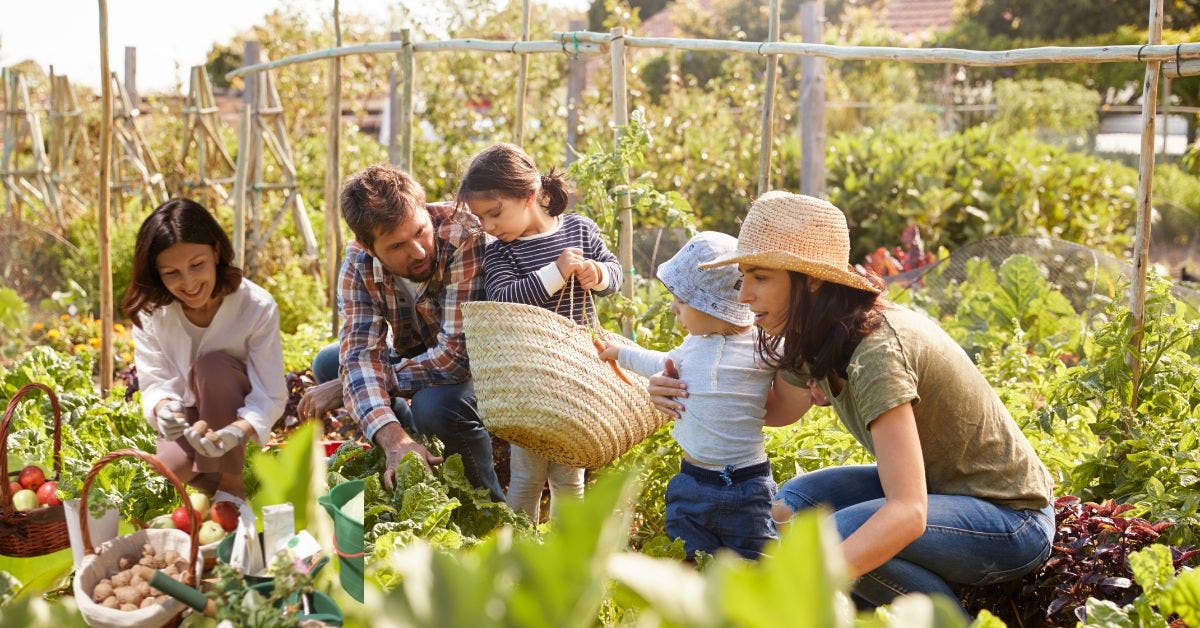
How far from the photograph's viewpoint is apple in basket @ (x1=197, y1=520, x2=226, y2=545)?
231 cm

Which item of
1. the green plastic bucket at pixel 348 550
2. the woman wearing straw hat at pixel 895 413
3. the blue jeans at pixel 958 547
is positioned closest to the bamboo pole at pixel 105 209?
the woman wearing straw hat at pixel 895 413

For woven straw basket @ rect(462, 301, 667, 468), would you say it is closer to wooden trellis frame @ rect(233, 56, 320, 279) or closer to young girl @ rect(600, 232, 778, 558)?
young girl @ rect(600, 232, 778, 558)

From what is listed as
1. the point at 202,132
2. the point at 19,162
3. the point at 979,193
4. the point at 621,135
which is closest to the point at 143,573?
the point at 621,135

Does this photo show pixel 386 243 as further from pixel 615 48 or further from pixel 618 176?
pixel 615 48

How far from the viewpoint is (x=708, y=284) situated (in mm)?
2404

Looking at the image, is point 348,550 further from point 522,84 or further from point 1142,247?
point 522,84

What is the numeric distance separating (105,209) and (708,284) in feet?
7.91

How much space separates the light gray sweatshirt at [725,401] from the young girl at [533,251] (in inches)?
16.4

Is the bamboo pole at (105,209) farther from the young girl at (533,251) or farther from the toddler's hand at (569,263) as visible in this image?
the toddler's hand at (569,263)

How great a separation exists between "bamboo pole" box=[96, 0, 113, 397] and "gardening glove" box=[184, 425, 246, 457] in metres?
1.04

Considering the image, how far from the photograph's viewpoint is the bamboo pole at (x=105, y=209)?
3.59 meters

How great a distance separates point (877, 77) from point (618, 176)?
10941 mm

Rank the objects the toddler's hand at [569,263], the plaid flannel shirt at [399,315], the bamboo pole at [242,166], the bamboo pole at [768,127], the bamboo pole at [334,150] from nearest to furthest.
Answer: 1. the toddler's hand at [569,263]
2. the plaid flannel shirt at [399,315]
3. the bamboo pole at [768,127]
4. the bamboo pole at [334,150]
5. the bamboo pole at [242,166]

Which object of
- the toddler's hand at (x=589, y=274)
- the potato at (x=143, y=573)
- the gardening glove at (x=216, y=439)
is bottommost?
the gardening glove at (x=216, y=439)
